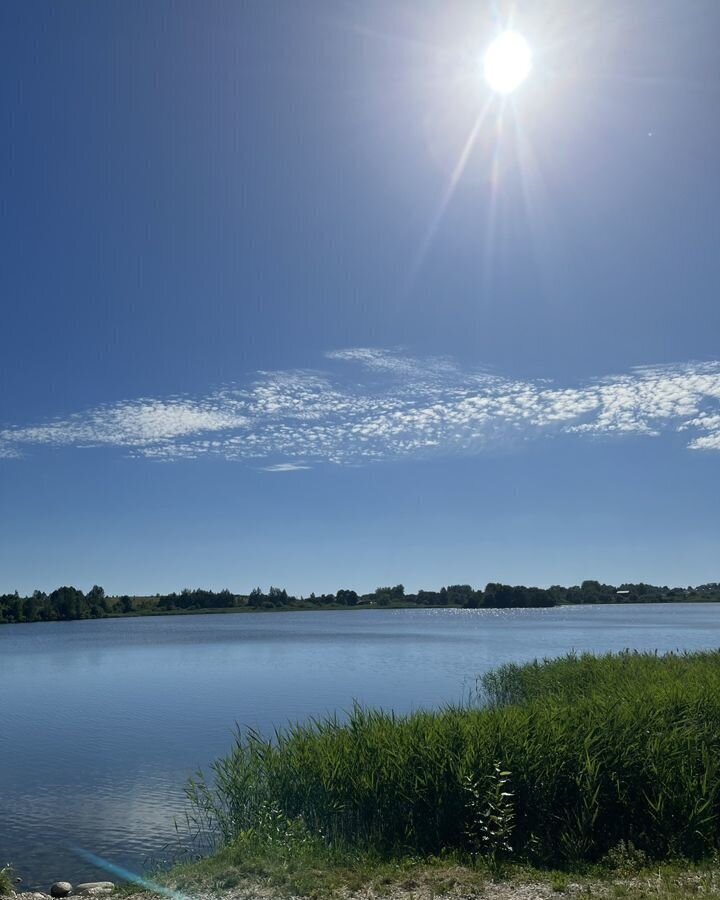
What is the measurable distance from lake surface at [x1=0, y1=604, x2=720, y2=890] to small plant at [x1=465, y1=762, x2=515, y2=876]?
20.5ft

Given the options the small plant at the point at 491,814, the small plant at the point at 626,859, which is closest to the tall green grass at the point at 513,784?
the small plant at the point at 491,814

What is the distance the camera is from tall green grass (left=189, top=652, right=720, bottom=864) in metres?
11.1

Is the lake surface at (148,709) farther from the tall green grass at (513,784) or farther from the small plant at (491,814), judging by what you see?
the small plant at (491,814)

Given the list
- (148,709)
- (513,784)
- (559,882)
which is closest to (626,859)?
(559,882)

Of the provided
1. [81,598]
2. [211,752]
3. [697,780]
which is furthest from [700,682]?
[81,598]

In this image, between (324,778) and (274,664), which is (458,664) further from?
(324,778)

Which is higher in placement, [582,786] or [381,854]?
[582,786]

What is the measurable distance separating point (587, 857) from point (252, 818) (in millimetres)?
5578

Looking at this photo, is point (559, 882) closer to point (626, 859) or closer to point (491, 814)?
point (626, 859)

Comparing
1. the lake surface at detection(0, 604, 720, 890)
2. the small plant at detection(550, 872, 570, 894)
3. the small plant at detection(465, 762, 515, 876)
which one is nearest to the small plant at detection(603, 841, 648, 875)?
the small plant at detection(550, 872, 570, 894)

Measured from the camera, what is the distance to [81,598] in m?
175

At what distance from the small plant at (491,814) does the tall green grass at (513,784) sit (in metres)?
0.03

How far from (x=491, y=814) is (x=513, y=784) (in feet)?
2.16

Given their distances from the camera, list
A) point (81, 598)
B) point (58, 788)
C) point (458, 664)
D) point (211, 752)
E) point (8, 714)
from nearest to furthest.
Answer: point (58, 788) → point (211, 752) → point (8, 714) → point (458, 664) → point (81, 598)
